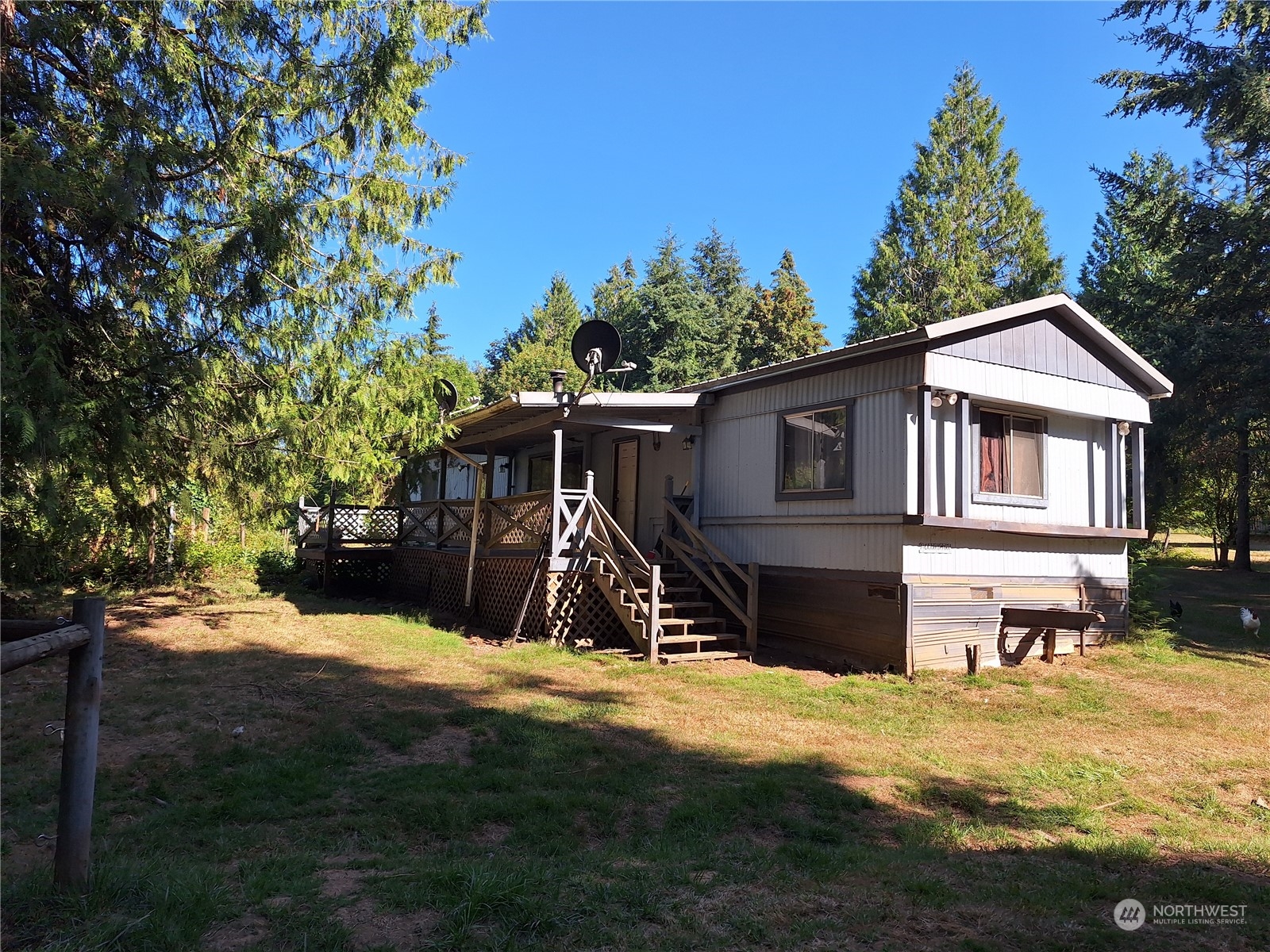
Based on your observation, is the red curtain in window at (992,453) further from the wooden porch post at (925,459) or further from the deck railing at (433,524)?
the deck railing at (433,524)

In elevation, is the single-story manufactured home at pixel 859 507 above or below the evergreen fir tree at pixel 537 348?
below

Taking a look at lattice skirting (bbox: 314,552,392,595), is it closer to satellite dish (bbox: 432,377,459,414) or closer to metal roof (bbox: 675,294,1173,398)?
satellite dish (bbox: 432,377,459,414)

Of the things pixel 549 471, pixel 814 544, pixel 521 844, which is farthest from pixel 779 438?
pixel 521 844

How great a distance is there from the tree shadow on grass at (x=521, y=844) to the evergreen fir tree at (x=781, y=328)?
29.1m

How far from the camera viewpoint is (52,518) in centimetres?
556

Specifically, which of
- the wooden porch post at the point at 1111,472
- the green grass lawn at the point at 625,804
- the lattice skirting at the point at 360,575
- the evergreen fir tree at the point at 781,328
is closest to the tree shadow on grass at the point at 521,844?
the green grass lawn at the point at 625,804

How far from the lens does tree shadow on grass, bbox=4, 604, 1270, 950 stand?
3.12 m

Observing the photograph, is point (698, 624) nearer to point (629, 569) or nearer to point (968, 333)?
point (629, 569)

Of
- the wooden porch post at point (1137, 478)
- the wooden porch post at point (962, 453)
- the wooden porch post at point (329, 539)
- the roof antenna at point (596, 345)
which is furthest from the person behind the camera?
the wooden porch post at point (329, 539)

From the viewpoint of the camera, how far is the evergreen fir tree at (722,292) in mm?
35219

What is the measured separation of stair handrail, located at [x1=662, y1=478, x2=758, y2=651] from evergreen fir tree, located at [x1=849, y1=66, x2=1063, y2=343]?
20.5 m

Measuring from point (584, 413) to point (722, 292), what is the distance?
101ft
